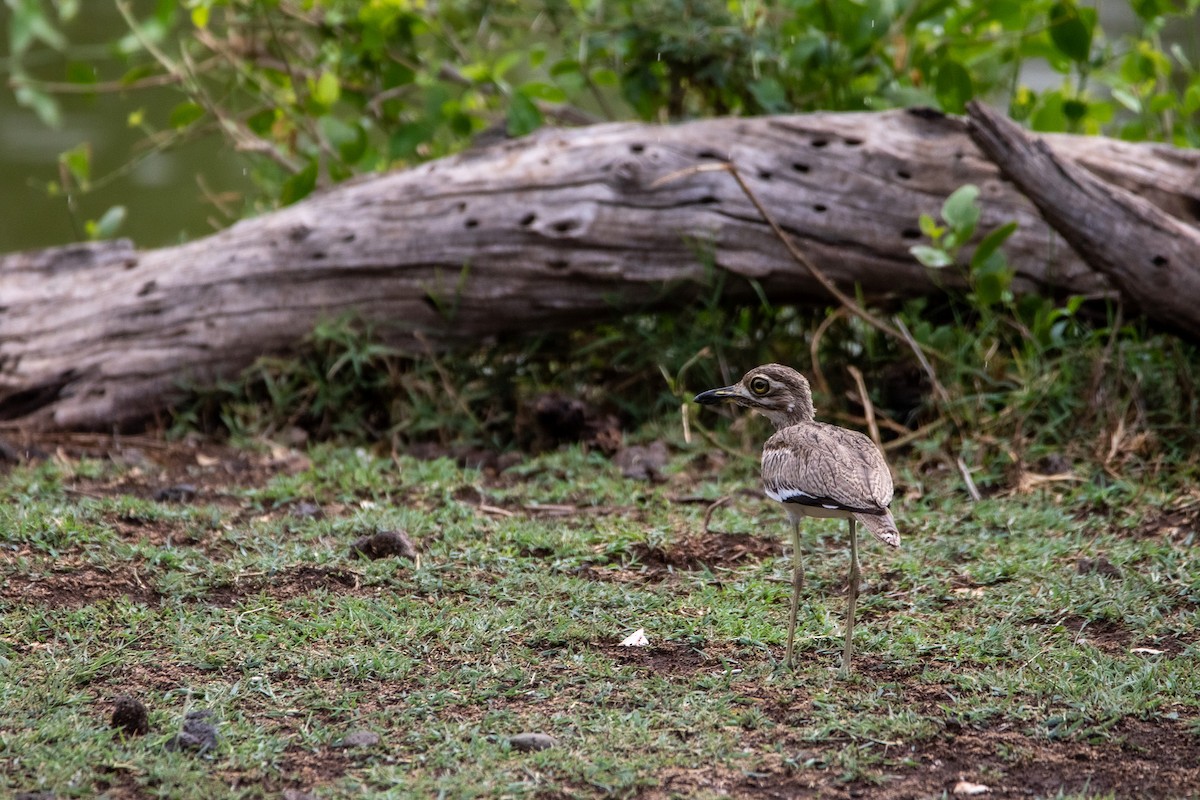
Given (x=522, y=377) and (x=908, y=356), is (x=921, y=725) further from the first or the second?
(x=522, y=377)

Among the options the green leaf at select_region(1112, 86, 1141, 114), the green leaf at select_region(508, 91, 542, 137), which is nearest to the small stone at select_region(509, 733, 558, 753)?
the green leaf at select_region(508, 91, 542, 137)

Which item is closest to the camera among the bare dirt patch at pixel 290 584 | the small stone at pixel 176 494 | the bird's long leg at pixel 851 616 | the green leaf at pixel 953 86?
the bird's long leg at pixel 851 616

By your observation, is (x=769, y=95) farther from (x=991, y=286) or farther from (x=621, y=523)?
(x=621, y=523)

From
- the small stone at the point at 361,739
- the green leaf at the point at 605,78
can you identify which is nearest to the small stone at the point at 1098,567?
the small stone at the point at 361,739

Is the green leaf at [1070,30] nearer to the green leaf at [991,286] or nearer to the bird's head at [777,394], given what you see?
the green leaf at [991,286]

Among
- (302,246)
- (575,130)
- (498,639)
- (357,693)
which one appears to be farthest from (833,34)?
(357,693)

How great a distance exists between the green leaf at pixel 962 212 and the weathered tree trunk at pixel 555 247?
1.40 ft

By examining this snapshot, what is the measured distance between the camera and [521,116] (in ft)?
21.9

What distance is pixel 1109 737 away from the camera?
10.4ft

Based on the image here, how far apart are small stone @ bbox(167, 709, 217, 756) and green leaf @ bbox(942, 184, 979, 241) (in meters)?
3.78

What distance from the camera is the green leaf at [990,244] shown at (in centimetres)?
542

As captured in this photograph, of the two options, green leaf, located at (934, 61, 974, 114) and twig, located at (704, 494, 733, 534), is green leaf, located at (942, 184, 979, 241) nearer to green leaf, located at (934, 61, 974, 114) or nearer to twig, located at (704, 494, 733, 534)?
green leaf, located at (934, 61, 974, 114)

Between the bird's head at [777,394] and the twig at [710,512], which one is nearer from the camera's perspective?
the bird's head at [777,394]

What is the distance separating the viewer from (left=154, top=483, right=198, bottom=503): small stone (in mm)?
5082
